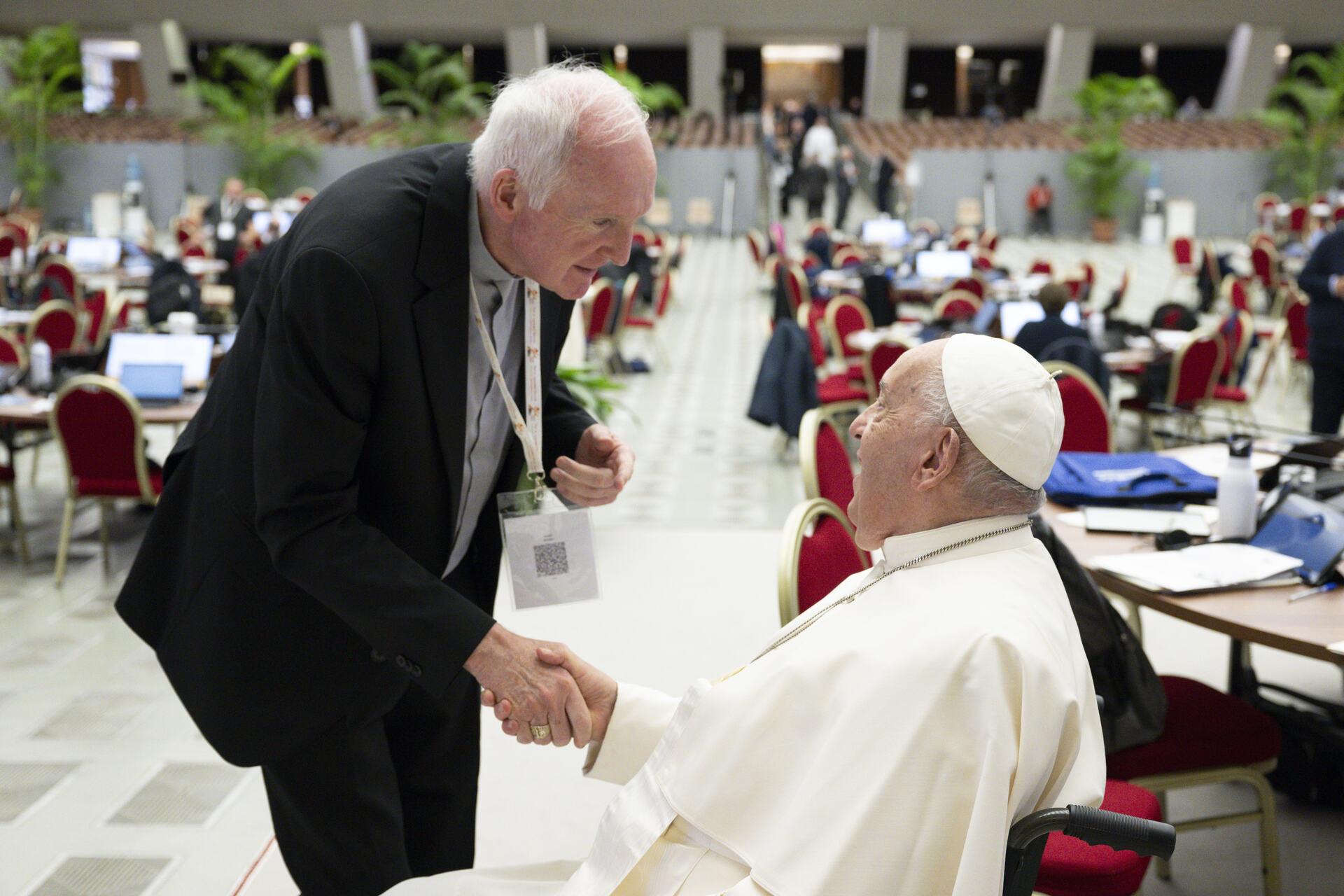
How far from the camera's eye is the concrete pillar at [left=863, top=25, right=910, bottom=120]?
26.3 m

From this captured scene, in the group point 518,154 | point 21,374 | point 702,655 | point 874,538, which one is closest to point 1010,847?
point 874,538

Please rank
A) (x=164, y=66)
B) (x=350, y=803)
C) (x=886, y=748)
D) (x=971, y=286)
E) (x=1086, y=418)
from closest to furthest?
(x=886, y=748) → (x=350, y=803) → (x=1086, y=418) → (x=971, y=286) → (x=164, y=66)

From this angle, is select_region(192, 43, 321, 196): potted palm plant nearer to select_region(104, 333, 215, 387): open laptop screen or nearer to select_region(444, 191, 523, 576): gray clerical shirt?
select_region(104, 333, 215, 387): open laptop screen

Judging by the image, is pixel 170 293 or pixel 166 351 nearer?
pixel 166 351

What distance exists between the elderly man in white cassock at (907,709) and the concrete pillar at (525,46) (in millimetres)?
25846

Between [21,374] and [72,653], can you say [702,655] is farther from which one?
[21,374]

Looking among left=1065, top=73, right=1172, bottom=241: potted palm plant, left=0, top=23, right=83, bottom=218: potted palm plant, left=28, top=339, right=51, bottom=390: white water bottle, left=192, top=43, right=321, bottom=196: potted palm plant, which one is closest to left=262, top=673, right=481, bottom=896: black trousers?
left=28, top=339, right=51, bottom=390: white water bottle

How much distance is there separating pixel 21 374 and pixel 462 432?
4.84m

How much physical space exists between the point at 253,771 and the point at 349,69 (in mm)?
26230

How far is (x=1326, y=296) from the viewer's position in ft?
17.5

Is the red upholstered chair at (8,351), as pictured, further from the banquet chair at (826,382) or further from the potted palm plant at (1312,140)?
the potted palm plant at (1312,140)

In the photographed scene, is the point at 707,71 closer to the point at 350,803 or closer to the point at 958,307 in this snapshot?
the point at 958,307

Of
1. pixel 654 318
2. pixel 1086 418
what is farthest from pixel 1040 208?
pixel 1086 418

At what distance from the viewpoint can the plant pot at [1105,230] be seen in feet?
68.9
